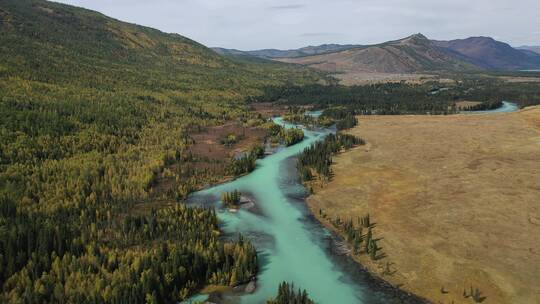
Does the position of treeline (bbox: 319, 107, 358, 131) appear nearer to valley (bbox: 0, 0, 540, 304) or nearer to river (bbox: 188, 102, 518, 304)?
valley (bbox: 0, 0, 540, 304)

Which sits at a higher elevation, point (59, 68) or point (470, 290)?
point (59, 68)

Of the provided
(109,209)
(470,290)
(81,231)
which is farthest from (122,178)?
(470,290)

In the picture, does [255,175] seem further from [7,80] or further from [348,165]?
[7,80]

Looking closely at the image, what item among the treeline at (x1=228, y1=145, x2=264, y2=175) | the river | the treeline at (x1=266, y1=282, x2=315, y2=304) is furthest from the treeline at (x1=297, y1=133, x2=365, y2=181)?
A: the treeline at (x1=266, y1=282, x2=315, y2=304)

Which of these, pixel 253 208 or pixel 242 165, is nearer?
pixel 253 208

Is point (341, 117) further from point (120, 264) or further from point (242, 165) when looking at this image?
point (120, 264)

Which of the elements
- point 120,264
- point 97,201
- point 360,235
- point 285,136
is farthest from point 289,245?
point 285,136

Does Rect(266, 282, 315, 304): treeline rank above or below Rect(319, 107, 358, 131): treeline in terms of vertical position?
below
